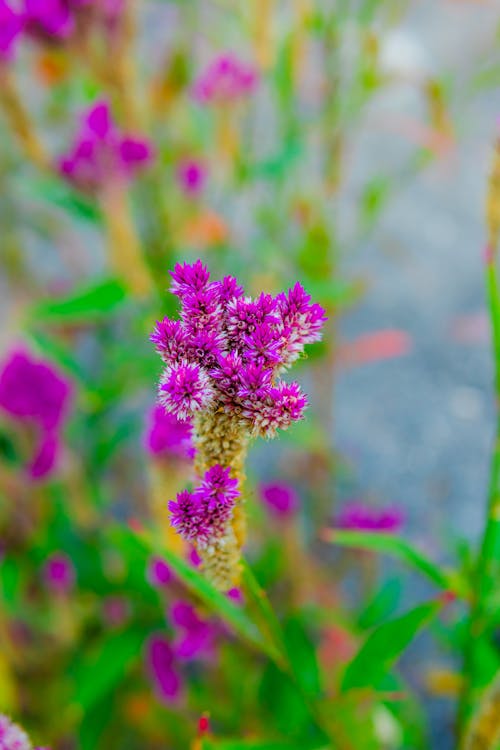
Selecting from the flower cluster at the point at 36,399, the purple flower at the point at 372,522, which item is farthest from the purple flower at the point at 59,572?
the purple flower at the point at 372,522

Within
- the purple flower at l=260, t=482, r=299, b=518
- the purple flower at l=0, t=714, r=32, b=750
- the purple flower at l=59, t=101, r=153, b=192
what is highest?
the purple flower at l=59, t=101, r=153, b=192

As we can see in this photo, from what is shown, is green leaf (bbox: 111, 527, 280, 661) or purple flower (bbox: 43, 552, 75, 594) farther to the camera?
purple flower (bbox: 43, 552, 75, 594)

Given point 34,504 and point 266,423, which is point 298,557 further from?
point 266,423

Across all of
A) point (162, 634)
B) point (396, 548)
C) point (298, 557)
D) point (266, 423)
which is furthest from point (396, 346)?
point (266, 423)

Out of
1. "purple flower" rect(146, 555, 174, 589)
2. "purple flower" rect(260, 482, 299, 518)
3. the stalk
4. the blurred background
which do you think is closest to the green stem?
the stalk

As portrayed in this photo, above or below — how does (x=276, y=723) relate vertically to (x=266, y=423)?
below

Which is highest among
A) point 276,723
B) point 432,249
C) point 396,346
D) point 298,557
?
point 432,249

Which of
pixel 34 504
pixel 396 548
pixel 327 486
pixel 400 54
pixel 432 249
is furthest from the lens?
pixel 400 54

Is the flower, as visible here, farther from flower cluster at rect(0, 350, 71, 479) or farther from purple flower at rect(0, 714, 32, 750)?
flower cluster at rect(0, 350, 71, 479)
